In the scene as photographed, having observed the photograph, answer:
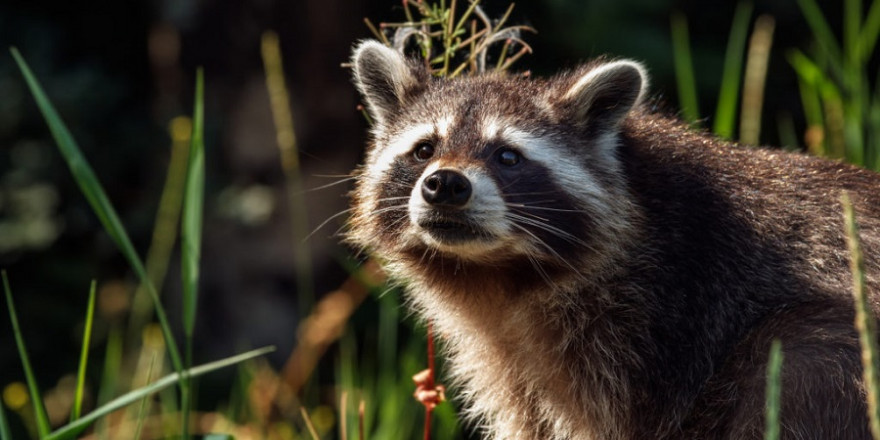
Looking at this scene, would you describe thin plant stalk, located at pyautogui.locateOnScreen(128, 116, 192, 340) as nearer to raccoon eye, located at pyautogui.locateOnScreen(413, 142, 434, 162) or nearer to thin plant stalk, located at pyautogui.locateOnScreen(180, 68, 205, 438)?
thin plant stalk, located at pyautogui.locateOnScreen(180, 68, 205, 438)

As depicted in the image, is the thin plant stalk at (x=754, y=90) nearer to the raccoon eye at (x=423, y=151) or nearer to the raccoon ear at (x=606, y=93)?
the raccoon ear at (x=606, y=93)

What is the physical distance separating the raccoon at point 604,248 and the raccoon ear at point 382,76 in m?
0.03

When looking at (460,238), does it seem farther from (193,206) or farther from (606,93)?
(193,206)

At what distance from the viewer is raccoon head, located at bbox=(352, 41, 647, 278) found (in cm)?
406

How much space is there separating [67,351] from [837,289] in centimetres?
601

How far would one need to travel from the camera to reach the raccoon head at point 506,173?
4059mm

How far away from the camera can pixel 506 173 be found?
4219 millimetres

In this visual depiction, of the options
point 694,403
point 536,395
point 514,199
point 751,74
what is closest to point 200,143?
point 514,199

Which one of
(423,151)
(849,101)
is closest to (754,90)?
(849,101)

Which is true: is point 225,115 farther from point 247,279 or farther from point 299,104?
point 247,279

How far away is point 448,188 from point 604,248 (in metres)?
0.71

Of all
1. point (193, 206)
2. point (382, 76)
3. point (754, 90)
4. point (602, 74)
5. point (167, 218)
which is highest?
point (602, 74)

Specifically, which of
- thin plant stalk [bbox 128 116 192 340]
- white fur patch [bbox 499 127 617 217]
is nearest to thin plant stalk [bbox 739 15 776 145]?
white fur patch [bbox 499 127 617 217]

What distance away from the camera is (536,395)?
442 cm
